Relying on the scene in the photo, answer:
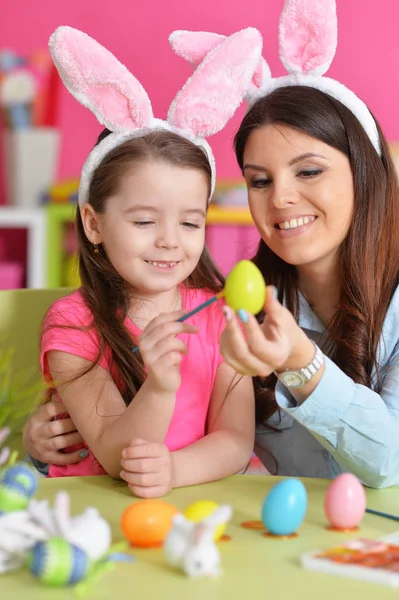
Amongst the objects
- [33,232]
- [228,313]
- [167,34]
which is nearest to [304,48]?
[228,313]

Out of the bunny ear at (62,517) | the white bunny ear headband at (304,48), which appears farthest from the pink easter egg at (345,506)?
the white bunny ear headband at (304,48)

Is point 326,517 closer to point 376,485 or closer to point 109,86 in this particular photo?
point 376,485

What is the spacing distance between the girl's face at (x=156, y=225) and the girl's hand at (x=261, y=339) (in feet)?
1.02

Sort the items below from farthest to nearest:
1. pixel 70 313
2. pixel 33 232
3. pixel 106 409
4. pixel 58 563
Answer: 1. pixel 33 232
2. pixel 70 313
3. pixel 106 409
4. pixel 58 563

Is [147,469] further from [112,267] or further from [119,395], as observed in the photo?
[112,267]

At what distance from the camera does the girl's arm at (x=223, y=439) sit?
107 cm

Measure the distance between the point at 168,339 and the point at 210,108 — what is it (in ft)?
1.39

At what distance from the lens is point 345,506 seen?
2.79 feet

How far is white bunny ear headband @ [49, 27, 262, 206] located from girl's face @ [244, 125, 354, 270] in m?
0.08

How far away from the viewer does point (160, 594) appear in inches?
27.2

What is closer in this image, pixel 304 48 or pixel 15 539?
pixel 15 539

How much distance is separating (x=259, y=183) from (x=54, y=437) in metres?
0.49

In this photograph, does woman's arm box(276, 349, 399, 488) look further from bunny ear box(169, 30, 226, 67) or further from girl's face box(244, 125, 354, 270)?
bunny ear box(169, 30, 226, 67)

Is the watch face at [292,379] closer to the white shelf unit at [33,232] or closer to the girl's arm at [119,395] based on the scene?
the girl's arm at [119,395]
